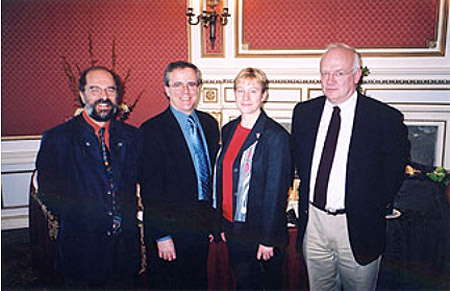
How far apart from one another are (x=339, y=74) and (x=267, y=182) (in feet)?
2.29

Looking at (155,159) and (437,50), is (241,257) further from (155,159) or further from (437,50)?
(437,50)

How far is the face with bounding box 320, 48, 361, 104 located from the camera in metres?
2.09

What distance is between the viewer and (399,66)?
4.26m

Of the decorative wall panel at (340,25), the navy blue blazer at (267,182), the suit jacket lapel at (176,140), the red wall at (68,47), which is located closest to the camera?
the navy blue blazer at (267,182)

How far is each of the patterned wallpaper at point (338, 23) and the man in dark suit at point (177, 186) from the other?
2.52 meters

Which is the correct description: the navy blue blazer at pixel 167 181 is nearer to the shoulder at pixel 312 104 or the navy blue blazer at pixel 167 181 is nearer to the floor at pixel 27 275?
the shoulder at pixel 312 104

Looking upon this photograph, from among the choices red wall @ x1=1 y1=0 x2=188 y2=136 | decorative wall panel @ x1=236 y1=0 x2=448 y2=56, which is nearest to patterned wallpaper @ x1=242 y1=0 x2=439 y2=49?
decorative wall panel @ x1=236 y1=0 x2=448 y2=56

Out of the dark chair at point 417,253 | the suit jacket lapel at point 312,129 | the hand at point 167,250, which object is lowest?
the dark chair at point 417,253

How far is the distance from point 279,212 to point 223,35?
2961 millimetres

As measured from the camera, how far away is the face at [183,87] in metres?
2.18

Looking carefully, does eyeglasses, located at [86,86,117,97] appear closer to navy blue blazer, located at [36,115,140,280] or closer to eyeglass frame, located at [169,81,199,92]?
navy blue blazer, located at [36,115,140,280]

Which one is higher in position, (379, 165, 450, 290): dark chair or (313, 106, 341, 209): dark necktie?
(313, 106, 341, 209): dark necktie

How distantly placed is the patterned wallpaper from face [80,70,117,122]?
2.70 metres

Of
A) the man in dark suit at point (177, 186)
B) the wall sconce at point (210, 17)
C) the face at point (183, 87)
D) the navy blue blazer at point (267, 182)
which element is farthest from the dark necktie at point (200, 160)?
the wall sconce at point (210, 17)
